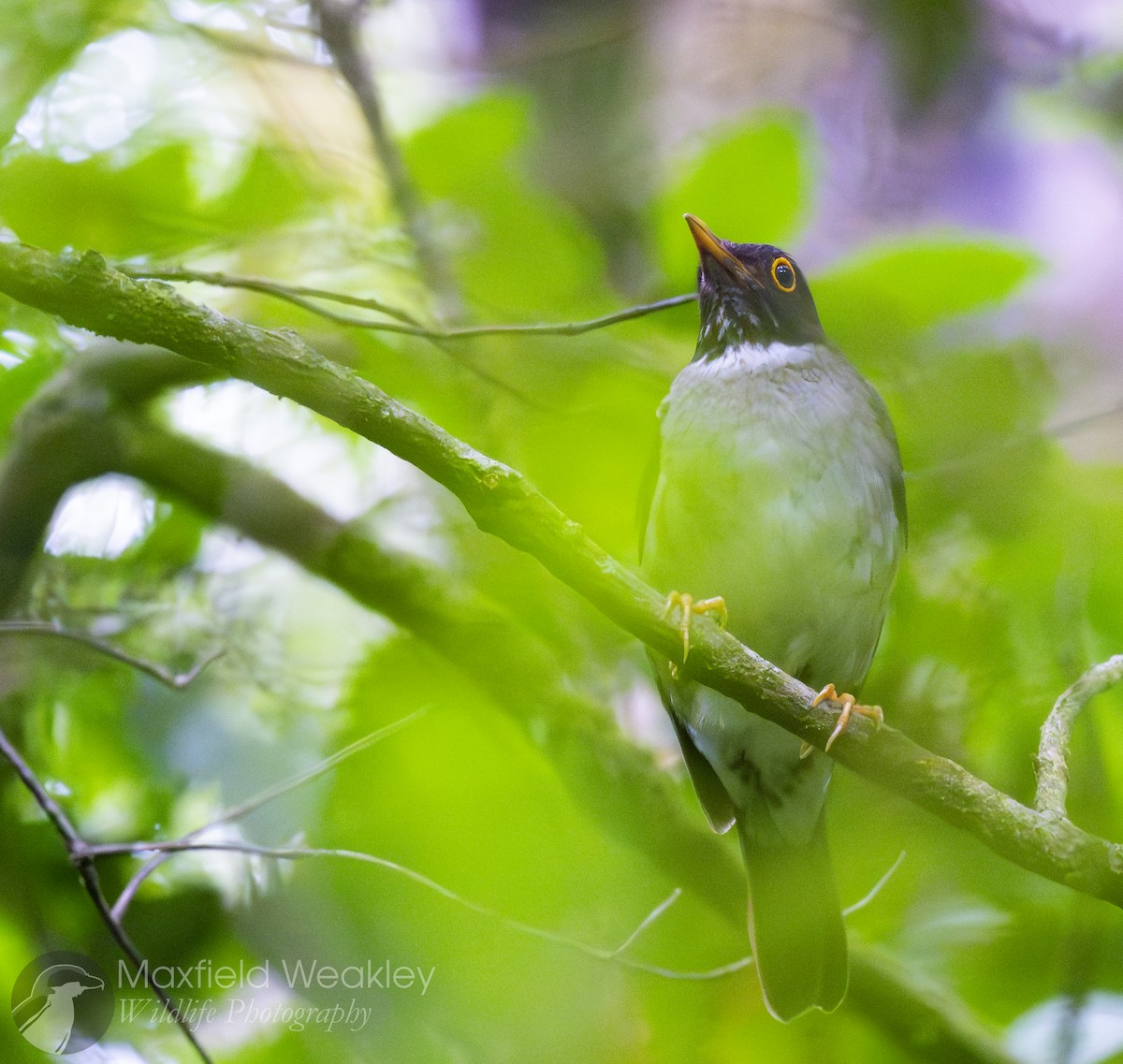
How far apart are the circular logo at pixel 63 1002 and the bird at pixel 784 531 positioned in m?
1.68

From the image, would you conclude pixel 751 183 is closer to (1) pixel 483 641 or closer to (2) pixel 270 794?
(1) pixel 483 641

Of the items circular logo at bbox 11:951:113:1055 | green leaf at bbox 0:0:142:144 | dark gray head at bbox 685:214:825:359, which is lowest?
circular logo at bbox 11:951:113:1055

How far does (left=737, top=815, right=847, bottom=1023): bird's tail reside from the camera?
3133 millimetres

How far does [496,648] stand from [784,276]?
5.12 feet

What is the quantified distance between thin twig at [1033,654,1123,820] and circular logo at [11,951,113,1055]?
2181 millimetres

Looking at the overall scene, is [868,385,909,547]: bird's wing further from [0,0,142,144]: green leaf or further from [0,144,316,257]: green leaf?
[0,0,142,144]: green leaf

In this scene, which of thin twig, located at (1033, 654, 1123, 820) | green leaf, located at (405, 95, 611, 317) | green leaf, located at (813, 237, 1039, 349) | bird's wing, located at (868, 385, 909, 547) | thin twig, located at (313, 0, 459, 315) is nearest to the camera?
thin twig, located at (1033, 654, 1123, 820)

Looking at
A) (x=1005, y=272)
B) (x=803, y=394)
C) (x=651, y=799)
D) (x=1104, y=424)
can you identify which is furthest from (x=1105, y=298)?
(x=651, y=799)

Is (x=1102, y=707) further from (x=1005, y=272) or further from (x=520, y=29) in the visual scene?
(x=520, y=29)

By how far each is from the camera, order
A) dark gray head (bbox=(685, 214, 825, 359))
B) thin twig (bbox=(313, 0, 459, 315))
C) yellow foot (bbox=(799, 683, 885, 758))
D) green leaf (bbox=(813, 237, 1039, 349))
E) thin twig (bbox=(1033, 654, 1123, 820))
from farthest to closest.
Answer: dark gray head (bbox=(685, 214, 825, 359))
thin twig (bbox=(313, 0, 459, 315))
green leaf (bbox=(813, 237, 1039, 349))
yellow foot (bbox=(799, 683, 885, 758))
thin twig (bbox=(1033, 654, 1123, 820))

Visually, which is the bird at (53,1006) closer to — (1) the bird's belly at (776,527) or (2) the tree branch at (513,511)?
(2) the tree branch at (513,511)

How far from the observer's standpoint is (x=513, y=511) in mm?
2070

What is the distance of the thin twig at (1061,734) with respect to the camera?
2.25 metres

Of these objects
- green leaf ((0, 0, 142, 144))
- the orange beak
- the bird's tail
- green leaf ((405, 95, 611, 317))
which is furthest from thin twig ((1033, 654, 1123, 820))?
green leaf ((0, 0, 142, 144))
